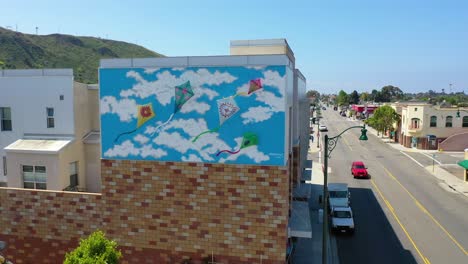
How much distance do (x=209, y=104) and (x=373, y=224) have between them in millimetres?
17582

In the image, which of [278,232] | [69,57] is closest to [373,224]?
[278,232]

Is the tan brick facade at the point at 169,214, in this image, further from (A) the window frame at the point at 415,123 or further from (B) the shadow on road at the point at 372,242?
(A) the window frame at the point at 415,123

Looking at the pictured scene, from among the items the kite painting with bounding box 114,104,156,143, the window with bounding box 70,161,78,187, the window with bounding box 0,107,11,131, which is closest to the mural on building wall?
the kite painting with bounding box 114,104,156,143

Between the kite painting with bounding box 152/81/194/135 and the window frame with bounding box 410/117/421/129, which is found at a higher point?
the kite painting with bounding box 152/81/194/135

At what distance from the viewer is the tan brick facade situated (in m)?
14.1

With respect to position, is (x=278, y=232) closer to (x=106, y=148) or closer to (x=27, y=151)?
(x=106, y=148)

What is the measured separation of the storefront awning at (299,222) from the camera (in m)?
15.6

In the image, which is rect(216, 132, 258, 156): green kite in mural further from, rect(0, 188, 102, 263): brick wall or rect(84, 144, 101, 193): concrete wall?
rect(84, 144, 101, 193): concrete wall

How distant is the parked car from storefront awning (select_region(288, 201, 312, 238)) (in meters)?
6.61

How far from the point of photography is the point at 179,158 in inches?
581

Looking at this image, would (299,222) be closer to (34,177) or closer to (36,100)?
(34,177)

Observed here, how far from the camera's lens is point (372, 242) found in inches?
923

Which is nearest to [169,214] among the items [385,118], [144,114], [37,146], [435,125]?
[144,114]

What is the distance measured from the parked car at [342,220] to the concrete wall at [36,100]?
1673 cm
